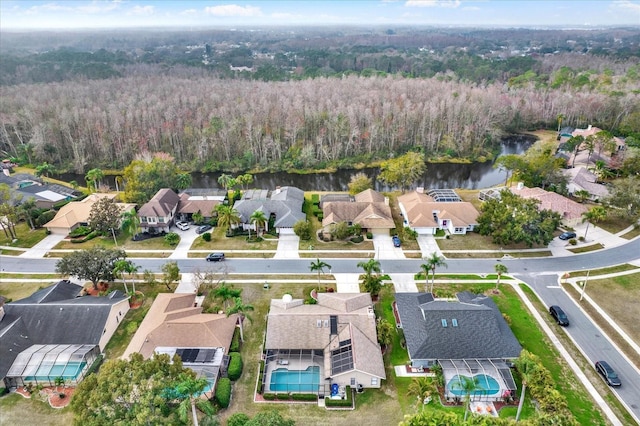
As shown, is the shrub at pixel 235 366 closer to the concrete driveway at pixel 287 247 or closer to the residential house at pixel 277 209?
the concrete driveway at pixel 287 247

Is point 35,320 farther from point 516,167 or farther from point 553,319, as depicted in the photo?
point 516,167

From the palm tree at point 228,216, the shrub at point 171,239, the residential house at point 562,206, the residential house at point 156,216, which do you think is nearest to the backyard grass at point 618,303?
the residential house at point 562,206

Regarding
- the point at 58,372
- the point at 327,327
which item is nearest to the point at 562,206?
the point at 327,327

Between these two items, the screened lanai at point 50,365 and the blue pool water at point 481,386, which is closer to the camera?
the blue pool water at point 481,386

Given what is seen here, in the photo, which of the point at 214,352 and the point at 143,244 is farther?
the point at 143,244

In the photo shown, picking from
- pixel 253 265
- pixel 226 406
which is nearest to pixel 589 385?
pixel 226 406

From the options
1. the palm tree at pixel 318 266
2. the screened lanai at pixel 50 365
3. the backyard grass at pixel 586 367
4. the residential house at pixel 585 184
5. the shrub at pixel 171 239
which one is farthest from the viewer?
the residential house at pixel 585 184

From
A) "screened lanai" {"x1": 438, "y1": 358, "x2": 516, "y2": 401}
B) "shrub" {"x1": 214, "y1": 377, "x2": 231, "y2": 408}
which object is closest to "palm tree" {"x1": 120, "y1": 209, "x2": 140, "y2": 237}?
"shrub" {"x1": 214, "y1": 377, "x2": 231, "y2": 408}
